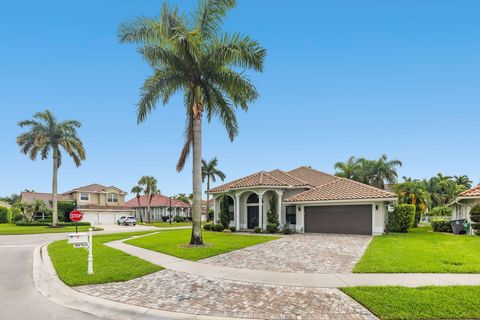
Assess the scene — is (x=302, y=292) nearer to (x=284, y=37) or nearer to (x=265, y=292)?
(x=265, y=292)

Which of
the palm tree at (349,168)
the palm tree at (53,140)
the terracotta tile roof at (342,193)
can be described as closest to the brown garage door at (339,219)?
the terracotta tile roof at (342,193)

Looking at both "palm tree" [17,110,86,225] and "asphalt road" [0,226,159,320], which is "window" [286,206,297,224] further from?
"palm tree" [17,110,86,225]

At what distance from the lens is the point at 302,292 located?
6500 millimetres

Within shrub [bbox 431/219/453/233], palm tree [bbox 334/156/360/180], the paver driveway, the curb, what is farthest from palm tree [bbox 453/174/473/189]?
the curb

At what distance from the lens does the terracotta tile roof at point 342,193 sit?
19922mm

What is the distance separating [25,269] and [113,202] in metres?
47.9

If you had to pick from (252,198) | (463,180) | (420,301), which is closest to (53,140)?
(252,198)

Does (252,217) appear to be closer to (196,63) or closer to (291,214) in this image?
(291,214)

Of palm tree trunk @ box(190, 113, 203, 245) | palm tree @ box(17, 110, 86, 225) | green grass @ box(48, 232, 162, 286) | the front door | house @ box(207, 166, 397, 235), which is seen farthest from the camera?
palm tree @ box(17, 110, 86, 225)

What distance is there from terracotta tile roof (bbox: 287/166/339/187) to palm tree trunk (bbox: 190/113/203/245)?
1460 cm

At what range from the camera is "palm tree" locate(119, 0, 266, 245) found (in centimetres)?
1328

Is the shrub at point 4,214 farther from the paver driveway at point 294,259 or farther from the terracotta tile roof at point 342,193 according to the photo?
the paver driveway at point 294,259

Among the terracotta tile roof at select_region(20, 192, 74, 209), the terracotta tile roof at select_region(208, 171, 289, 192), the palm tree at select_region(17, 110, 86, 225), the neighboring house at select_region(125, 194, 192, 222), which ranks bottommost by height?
the neighboring house at select_region(125, 194, 192, 222)

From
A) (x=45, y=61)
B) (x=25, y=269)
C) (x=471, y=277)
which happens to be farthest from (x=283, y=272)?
(x=45, y=61)
